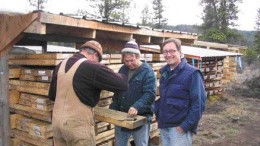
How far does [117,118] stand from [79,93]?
68 centimetres

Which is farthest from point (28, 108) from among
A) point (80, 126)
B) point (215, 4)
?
point (215, 4)

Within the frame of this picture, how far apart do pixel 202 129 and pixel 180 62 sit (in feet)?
21.0

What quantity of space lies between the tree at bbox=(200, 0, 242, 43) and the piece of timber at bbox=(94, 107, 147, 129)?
1097 inches

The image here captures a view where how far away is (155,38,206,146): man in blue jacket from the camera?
3.56 m

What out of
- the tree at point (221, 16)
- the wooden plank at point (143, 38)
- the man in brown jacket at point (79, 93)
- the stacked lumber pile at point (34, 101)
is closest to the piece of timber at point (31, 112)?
the stacked lumber pile at point (34, 101)

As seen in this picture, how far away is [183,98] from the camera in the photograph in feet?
12.0

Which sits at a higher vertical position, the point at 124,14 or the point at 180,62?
the point at 124,14

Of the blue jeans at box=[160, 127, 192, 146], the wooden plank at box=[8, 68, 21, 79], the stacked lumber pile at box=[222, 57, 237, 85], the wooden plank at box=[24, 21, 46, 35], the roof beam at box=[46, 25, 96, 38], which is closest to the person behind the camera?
the blue jeans at box=[160, 127, 192, 146]

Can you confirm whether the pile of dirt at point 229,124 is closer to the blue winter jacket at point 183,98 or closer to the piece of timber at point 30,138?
the piece of timber at point 30,138

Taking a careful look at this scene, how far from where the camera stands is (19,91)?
5.61 metres

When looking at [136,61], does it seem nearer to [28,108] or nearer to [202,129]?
[28,108]

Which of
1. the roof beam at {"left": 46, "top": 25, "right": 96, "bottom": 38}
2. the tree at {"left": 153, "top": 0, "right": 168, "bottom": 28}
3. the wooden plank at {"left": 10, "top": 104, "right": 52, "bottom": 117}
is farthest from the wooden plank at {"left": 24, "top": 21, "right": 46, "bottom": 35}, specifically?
the tree at {"left": 153, "top": 0, "right": 168, "bottom": 28}

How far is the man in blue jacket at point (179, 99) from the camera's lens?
356 centimetres

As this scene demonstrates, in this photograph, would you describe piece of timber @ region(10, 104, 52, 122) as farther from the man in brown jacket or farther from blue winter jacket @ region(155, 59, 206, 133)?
blue winter jacket @ region(155, 59, 206, 133)
